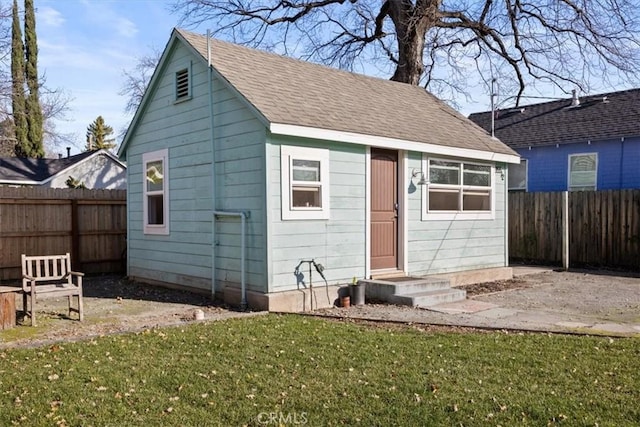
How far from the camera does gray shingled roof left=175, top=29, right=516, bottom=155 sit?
872 cm

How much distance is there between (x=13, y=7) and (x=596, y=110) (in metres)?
20.6

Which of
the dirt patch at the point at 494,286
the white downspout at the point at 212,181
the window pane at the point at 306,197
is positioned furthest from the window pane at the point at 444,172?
the white downspout at the point at 212,181

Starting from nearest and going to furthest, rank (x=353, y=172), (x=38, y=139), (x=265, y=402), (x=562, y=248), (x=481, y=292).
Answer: (x=265, y=402) < (x=353, y=172) < (x=481, y=292) < (x=562, y=248) < (x=38, y=139)

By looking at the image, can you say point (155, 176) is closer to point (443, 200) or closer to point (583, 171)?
point (443, 200)

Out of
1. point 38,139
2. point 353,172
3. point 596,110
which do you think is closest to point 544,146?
point 596,110

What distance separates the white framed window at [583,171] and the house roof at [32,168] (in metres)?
18.9

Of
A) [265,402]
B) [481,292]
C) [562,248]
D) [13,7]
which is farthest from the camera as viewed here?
[13,7]

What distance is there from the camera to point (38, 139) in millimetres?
31219

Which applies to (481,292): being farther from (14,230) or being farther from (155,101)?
(14,230)

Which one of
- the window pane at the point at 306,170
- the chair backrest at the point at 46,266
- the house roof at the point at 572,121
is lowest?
the chair backrest at the point at 46,266

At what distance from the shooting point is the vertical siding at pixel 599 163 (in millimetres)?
16969

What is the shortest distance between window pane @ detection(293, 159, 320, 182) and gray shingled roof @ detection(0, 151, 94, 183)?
1862 centimetres

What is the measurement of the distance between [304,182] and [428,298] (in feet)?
8.87
